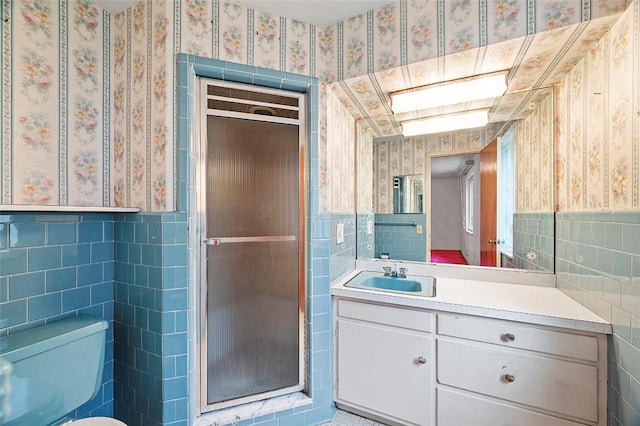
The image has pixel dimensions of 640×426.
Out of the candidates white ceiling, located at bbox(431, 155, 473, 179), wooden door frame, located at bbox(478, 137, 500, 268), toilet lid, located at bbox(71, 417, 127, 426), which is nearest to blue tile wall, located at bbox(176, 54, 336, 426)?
toilet lid, located at bbox(71, 417, 127, 426)

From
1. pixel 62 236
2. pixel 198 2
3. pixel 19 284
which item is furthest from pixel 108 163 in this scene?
pixel 198 2

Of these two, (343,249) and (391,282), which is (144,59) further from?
(391,282)

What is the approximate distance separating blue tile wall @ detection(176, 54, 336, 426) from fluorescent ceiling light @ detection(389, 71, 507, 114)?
1.87 ft

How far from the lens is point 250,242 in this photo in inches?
59.4

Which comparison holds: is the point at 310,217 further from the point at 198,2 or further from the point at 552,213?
the point at 552,213

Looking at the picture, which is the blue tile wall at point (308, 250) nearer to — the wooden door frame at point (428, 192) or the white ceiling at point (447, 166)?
the wooden door frame at point (428, 192)

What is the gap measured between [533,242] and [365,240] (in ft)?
3.62

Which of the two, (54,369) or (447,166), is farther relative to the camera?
(447,166)

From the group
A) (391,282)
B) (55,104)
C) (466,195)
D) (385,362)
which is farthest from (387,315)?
(55,104)

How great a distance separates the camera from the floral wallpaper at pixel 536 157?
159 cm

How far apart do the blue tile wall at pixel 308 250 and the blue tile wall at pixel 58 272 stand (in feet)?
1.64

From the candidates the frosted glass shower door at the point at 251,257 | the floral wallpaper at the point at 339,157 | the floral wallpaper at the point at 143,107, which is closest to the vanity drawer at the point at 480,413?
the frosted glass shower door at the point at 251,257

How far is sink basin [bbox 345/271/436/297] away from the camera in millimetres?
1771

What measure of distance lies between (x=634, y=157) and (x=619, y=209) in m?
0.21
